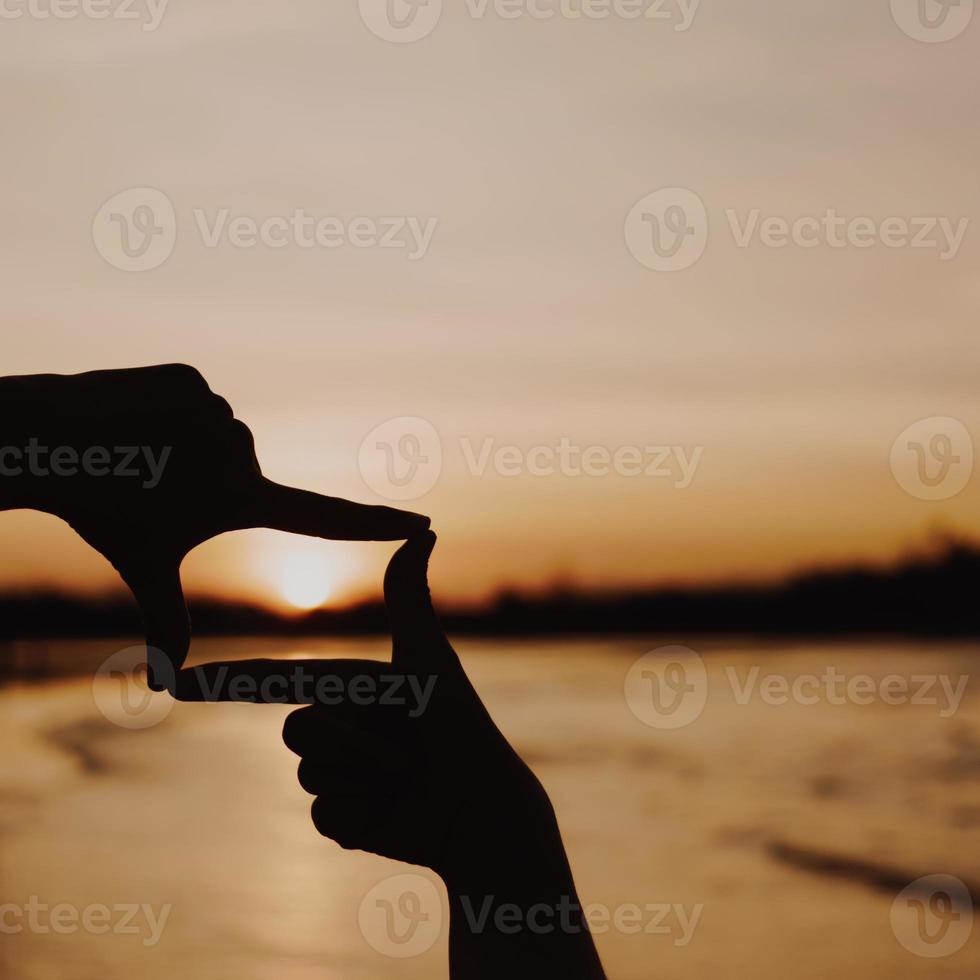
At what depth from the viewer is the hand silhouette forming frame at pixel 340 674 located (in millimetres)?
1731

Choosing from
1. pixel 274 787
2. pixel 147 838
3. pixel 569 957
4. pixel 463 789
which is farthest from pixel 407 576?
pixel 274 787

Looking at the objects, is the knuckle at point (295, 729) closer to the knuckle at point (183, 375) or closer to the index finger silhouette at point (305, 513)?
the index finger silhouette at point (305, 513)

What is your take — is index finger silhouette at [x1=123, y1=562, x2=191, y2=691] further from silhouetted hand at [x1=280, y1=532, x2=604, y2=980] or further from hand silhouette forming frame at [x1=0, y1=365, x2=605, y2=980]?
silhouetted hand at [x1=280, y1=532, x2=604, y2=980]

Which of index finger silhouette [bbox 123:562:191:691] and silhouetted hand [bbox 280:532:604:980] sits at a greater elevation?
index finger silhouette [bbox 123:562:191:691]

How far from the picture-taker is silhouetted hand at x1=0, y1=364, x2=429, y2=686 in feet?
5.68

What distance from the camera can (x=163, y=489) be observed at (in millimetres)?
1798

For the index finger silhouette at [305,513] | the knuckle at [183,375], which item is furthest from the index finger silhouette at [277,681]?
the knuckle at [183,375]

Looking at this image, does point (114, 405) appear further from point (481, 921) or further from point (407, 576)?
point (481, 921)

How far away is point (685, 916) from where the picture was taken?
631 cm

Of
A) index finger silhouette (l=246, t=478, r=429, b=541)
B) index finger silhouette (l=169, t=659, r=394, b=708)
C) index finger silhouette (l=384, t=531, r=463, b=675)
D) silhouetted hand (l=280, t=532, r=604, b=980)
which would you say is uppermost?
index finger silhouette (l=246, t=478, r=429, b=541)

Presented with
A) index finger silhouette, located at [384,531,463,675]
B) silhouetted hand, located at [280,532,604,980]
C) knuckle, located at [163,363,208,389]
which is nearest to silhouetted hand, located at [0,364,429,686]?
knuckle, located at [163,363,208,389]

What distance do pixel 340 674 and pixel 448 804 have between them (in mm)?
298

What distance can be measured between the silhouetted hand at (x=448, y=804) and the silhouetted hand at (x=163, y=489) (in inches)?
9.0

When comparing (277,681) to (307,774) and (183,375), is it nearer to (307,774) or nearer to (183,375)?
(307,774)
